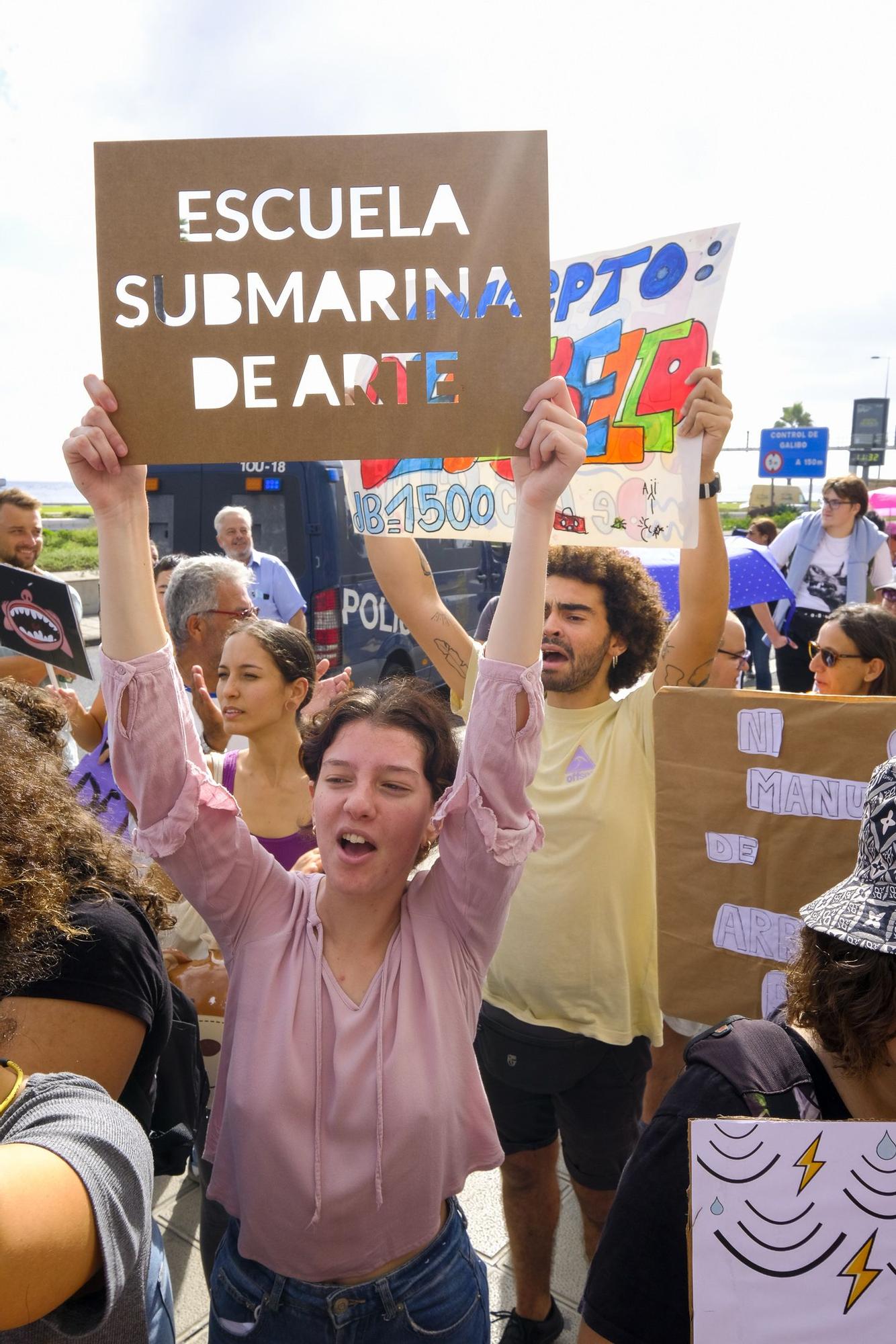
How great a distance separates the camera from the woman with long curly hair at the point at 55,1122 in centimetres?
93

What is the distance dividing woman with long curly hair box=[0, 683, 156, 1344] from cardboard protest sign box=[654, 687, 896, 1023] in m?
1.36

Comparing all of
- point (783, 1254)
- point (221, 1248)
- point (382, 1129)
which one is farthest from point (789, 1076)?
point (221, 1248)

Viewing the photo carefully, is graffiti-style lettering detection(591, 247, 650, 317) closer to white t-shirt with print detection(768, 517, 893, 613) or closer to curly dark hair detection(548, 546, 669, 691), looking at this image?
curly dark hair detection(548, 546, 669, 691)

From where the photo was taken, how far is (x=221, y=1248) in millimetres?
1600

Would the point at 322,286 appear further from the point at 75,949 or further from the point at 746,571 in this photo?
the point at 746,571

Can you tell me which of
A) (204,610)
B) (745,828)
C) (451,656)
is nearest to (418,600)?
(451,656)

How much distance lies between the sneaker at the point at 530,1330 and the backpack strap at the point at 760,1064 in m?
1.58

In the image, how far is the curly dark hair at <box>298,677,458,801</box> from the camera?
1.69 meters

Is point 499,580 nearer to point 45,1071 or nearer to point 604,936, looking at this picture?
point 604,936

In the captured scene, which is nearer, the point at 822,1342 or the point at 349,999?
the point at 822,1342

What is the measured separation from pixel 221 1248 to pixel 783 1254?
0.92m

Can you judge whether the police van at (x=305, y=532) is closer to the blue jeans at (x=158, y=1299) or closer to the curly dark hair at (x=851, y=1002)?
the blue jeans at (x=158, y=1299)

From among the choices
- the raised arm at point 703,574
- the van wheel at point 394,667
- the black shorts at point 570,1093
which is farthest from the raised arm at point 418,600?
the van wheel at point 394,667

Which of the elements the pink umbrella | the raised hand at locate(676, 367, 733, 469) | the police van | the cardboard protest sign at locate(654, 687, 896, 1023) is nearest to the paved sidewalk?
the cardboard protest sign at locate(654, 687, 896, 1023)
